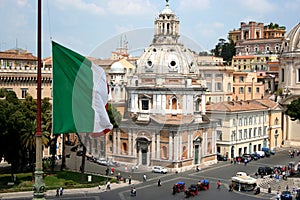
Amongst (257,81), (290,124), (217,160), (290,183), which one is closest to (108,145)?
(217,160)

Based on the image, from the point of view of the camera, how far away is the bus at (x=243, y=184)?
3391 centimetres

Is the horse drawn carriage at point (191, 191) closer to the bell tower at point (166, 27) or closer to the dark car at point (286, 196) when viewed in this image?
the dark car at point (286, 196)

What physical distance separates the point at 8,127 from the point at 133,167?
480 inches

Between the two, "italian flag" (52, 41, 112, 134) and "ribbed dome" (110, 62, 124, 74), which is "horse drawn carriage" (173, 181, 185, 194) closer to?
"ribbed dome" (110, 62, 124, 74)

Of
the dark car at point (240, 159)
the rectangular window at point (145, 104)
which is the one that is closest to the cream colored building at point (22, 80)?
the rectangular window at point (145, 104)

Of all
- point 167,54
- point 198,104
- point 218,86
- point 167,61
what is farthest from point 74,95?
point 218,86

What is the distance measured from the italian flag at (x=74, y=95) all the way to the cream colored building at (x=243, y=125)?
36.0 m

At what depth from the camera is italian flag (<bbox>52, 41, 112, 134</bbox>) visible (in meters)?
12.0

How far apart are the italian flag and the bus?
915 inches

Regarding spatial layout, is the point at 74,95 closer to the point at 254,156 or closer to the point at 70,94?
the point at 70,94

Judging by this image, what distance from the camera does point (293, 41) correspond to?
60438 mm

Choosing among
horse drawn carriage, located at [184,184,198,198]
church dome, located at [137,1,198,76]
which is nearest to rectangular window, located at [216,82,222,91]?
church dome, located at [137,1,198,76]

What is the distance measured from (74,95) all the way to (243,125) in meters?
39.4

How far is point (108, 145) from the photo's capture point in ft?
146
